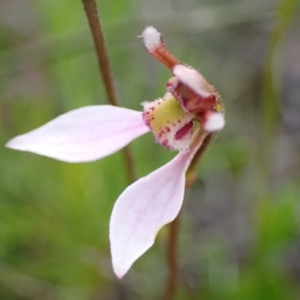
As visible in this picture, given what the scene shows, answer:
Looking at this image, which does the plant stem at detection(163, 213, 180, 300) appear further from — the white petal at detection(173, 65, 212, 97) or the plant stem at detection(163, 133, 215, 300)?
the white petal at detection(173, 65, 212, 97)

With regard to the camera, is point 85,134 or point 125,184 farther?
point 125,184

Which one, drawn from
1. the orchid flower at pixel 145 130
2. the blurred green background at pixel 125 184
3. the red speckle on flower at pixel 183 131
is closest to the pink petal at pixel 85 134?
the orchid flower at pixel 145 130

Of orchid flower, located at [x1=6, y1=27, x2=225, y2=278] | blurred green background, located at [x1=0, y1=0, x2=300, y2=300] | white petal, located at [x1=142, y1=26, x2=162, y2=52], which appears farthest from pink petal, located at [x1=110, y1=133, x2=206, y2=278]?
blurred green background, located at [x1=0, y1=0, x2=300, y2=300]

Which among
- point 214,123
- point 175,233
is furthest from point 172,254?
point 214,123

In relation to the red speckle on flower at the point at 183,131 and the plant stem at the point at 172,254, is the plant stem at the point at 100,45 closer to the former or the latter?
the red speckle on flower at the point at 183,131

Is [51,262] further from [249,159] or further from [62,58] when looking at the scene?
[249,159]

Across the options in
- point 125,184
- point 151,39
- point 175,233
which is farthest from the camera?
point 125,184

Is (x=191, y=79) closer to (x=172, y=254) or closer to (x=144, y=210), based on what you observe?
(x=144, y=210)
